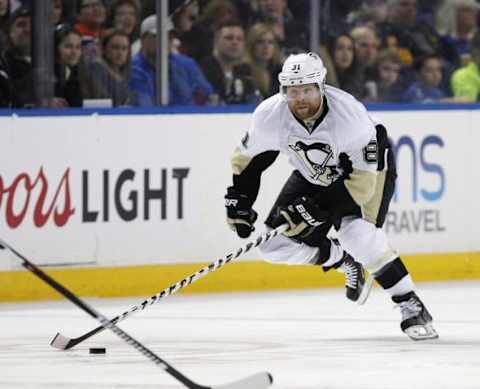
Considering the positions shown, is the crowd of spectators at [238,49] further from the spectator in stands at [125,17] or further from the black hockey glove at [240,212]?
the black hockey glove at [240,212]

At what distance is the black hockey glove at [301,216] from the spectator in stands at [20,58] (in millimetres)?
2121

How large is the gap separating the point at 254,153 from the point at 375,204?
21.6 inches

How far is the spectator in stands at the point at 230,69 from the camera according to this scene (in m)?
9.26

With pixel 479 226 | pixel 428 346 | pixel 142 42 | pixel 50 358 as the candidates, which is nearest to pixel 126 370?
pixel 50 358

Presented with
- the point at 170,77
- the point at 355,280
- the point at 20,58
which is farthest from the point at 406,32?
the point at 355,280

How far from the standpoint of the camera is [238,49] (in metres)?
9.34

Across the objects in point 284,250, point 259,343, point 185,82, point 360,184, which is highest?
point 185,82

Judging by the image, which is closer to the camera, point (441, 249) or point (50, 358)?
point (50, 358)

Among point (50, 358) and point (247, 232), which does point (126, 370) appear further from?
point (247, 232)

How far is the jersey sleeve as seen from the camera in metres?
6.61

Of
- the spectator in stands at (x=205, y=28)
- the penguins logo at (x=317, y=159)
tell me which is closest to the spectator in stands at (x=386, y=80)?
the spectator in stands at (x=205, y=28)

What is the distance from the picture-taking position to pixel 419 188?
9.34 m

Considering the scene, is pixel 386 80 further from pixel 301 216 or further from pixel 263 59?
pixel 301 216

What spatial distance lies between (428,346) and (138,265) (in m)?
2.47
